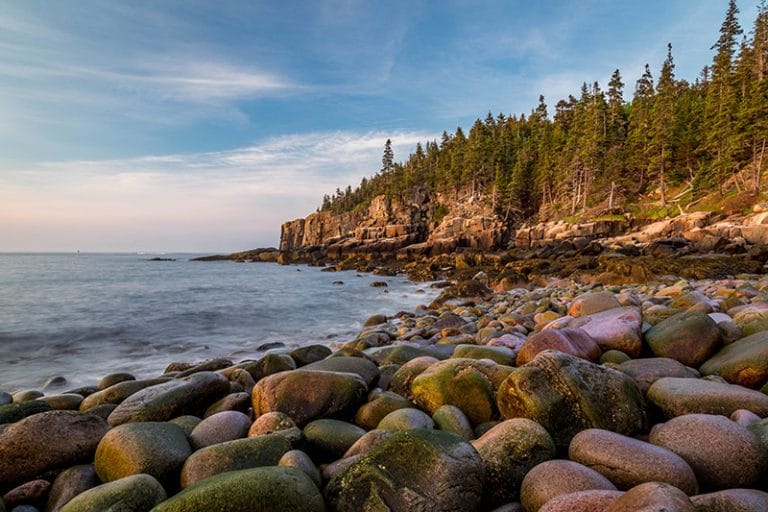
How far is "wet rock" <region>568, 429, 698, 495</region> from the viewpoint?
254 cm

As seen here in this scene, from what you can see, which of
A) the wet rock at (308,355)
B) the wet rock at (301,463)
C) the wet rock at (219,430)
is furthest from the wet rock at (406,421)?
the wet rock at (308,355)

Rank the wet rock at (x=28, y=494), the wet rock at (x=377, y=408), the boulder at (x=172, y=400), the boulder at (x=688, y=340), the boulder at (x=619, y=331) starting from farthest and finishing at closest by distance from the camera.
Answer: the boulder at (x=619, y=331)
the boulder at (x=688, y=340)
the boulder at (x=172, y=400)
the wet rock at (x=377, y=408)
the wet rock at (x=28, y=494)

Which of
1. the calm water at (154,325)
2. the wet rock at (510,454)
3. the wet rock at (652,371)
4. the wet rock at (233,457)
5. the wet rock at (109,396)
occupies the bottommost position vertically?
the calm water at (154,325)

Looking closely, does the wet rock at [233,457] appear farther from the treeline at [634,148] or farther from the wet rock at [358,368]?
the treeline at [634,148]

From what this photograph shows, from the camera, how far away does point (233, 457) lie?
3230 millimetres

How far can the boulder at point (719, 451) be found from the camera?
104 inches

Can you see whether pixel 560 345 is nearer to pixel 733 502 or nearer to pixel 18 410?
pixel 733 502

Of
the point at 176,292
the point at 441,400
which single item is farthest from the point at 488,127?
the point at 441,400

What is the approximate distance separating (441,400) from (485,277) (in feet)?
64.9

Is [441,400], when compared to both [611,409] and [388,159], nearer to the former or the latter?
[611,409]

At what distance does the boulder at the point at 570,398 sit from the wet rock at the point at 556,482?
0.83 meters

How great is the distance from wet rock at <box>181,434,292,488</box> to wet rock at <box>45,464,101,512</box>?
949 millimetres

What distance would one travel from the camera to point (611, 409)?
3.54 metres

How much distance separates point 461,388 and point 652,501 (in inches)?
96.5
